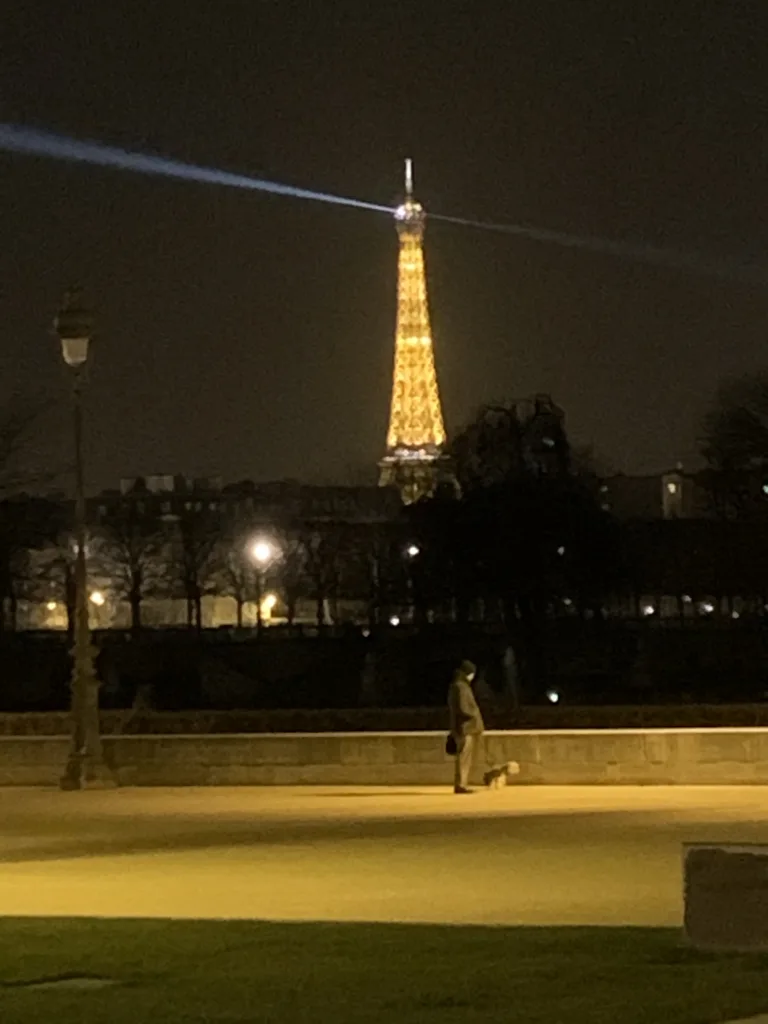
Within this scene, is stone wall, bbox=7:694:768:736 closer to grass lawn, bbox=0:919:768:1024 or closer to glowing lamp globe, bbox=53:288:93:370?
glowing lamp globe, bbox=53:288:93:370

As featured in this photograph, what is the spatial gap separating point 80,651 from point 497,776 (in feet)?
17.1

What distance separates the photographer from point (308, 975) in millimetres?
12688

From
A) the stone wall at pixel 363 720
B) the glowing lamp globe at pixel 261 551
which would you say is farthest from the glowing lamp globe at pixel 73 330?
the glowing lamp globe at pixel 261 551

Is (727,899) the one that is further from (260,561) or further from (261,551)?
(260,561)

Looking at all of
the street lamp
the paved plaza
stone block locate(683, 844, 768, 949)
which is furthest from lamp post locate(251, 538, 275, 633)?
stone block locate(683, 844, 768, 949)

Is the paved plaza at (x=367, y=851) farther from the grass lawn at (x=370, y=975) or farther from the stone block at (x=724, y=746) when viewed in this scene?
the grass lawn at (x=370, y=975)

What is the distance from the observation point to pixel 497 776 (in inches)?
1133

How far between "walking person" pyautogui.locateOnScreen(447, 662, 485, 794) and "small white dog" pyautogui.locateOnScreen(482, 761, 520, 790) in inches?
8.9

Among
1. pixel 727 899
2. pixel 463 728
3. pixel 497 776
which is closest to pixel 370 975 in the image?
pixel 727 899

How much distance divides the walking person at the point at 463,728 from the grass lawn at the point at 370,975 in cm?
1340

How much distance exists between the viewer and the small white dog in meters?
28.8

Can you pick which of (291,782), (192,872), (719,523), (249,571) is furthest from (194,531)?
(192,872)

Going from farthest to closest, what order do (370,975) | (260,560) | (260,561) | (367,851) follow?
(260,561)
(260,560)
(367,851)
(370,975)

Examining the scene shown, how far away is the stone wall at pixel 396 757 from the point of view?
28.3m
